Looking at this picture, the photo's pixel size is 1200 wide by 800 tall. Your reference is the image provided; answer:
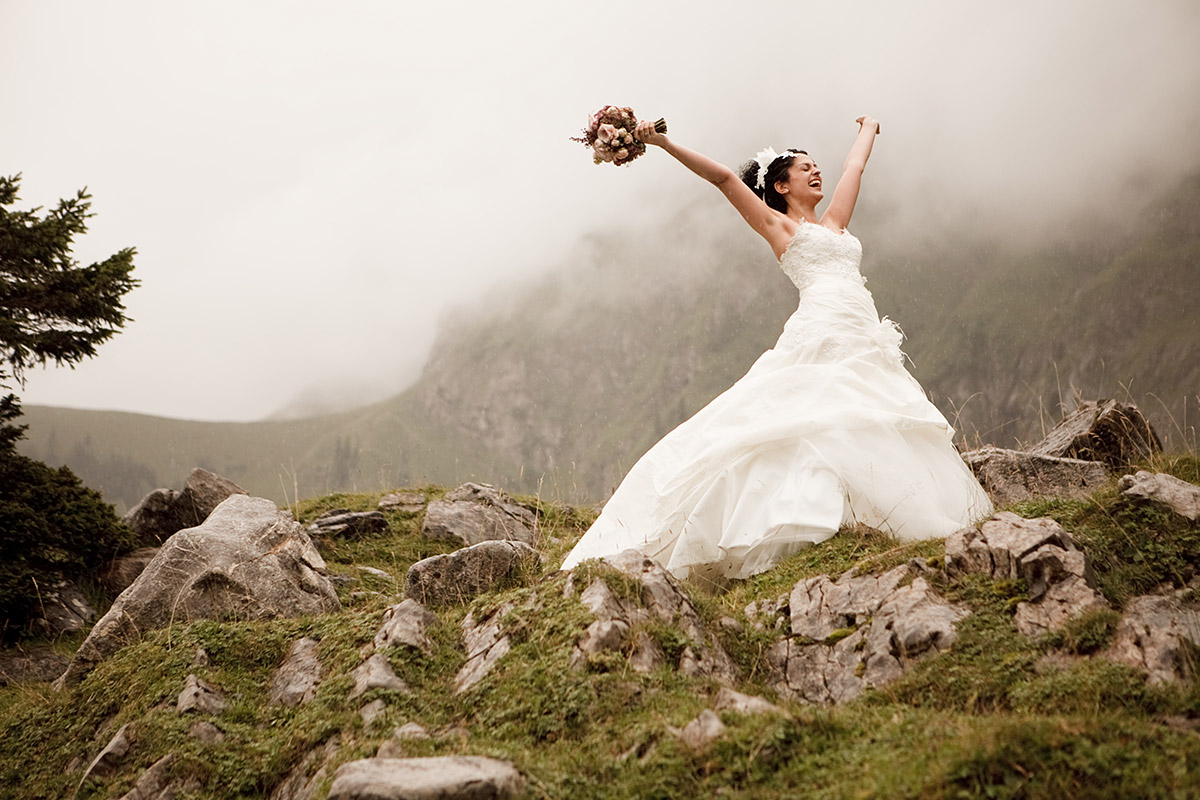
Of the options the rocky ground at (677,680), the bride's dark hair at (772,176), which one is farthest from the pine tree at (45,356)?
the bride's dark hair at (772,176)

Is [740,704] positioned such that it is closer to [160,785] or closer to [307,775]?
[307,775]

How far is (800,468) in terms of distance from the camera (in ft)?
25.7

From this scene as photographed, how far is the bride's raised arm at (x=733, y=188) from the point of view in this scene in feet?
29.5

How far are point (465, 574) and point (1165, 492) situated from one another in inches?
259

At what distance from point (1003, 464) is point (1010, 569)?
5076 mm

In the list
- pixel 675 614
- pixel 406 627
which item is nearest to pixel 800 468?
pixel 675 614

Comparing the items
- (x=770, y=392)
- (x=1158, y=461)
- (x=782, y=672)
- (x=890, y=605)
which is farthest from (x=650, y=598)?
(x=1158, y=461)

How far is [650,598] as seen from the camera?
619 cm

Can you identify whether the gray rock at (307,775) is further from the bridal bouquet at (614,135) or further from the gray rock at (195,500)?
the gray rock at (195,500)

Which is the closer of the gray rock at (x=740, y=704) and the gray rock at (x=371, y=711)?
the gray rock at (x=740, y=704)

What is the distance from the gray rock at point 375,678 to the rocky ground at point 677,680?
0.06 ft

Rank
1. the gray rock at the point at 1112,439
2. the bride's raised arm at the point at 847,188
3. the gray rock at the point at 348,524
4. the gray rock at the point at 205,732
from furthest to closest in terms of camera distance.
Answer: the gray rock at the point at 348,524 → the gray rock at the point at 1112,439 → the bride's raised arm at the point at 847,188 → the gray rock at the point at 205,732

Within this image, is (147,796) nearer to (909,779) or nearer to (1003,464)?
(909,779)

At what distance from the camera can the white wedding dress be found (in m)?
7.68
